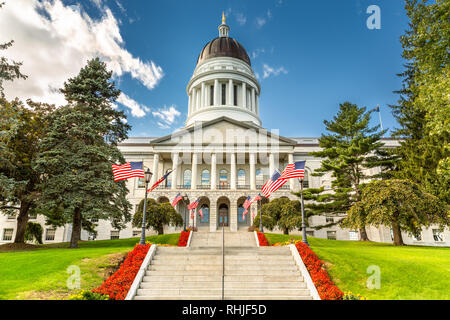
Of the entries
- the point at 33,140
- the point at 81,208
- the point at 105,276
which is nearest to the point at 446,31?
the point at 105,276

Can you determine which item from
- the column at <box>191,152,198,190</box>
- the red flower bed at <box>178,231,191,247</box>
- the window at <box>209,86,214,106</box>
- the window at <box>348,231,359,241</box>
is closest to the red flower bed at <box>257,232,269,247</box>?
the red flower bed at <box>178,231,191,247</box>

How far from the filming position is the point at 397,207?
58.2 ft

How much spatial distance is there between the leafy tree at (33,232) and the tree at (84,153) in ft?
54.5

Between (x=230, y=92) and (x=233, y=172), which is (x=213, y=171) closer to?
(x=233, y=172)

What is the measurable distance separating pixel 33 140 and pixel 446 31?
27612 mm

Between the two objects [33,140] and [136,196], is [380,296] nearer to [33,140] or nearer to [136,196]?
[33,140]

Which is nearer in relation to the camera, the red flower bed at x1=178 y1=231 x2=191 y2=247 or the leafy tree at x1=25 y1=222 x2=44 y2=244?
the red flower bed at x1=178 y1=231 x2=191 y2=247

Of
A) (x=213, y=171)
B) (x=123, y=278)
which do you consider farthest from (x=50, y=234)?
(x=123, y=278)

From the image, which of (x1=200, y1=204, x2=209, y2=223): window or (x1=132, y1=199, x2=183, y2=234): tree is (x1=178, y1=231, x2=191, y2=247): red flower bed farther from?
(x1=200, y1=204, x2=209, y2=223): window

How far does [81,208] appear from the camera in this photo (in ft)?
58.4

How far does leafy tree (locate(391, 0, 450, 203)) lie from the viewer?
15.5 meters

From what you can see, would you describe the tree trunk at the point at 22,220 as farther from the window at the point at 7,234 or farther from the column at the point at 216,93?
the column at the point at 216,93

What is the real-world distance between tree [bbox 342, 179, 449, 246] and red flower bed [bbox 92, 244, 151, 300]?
46.3 ft

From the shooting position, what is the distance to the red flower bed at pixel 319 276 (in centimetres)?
883
